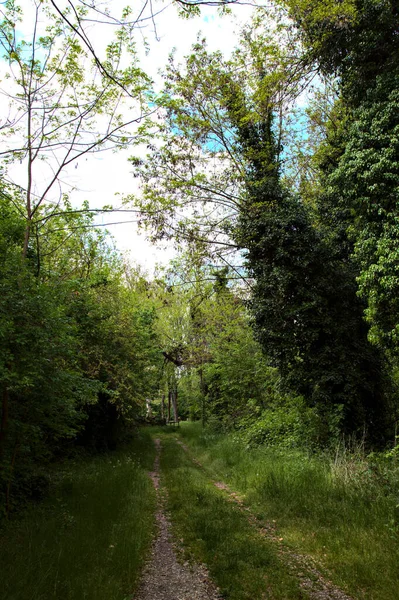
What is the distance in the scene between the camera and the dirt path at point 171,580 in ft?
13.2

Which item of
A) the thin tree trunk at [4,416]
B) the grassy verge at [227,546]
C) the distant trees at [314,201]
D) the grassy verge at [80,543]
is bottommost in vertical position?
the grassy verge at [227,546]

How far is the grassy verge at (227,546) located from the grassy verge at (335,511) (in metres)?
0.59

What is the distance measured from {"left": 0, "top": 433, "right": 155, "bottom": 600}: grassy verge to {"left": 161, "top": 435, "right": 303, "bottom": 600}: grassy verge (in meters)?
0.73

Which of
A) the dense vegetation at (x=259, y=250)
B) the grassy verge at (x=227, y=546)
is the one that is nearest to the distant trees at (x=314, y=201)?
the dense vegetation at (x=259, y=250)

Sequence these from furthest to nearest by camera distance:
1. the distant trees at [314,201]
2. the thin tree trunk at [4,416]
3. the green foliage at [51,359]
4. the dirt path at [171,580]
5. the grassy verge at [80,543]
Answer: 1. the distant trees at [314,201]
2. the thin tree trunk at [4,416]
3. the green foliage at [51,359]
4. the dirt path at [171,580]
5. the grassy verge at [80,543]

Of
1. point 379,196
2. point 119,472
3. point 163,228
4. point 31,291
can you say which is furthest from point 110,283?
point 379,196

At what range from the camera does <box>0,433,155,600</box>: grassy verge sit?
3.79 meters

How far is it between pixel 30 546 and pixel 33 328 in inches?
119

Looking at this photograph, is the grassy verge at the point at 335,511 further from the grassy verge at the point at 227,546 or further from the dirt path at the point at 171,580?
the dirt path at the point at 171,580

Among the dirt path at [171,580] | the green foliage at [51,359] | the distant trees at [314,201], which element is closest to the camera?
the dirt path at [171,580]

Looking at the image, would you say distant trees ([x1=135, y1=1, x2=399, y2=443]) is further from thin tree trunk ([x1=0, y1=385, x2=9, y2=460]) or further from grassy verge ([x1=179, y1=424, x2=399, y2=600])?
thin tree trunk ([x1=0, y1=385, x2=9, y2=460])

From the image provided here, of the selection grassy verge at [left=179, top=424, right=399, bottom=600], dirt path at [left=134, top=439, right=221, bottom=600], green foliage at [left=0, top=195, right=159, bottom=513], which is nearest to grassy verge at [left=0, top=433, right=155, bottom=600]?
dirt path at [left=134, top=439, right=221, bottom=600]

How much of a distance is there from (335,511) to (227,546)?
2096 mm

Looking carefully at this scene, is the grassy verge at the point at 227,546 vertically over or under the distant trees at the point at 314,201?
under
